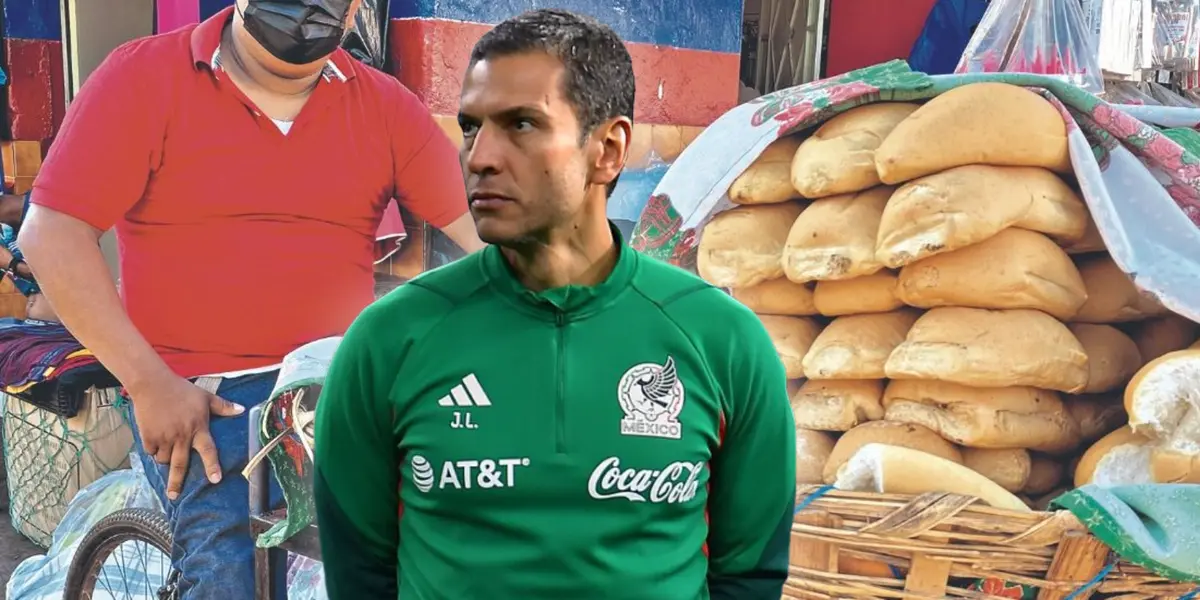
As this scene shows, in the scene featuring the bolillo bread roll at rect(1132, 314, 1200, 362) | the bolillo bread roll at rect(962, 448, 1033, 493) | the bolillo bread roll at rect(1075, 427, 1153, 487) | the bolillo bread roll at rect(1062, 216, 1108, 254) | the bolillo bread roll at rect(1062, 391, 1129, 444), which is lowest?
the bolillo bread roll at rect(962, 448, 1033, 493)

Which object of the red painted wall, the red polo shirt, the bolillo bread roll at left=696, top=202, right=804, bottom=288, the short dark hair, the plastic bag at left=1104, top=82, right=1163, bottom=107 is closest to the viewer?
the short dark hair

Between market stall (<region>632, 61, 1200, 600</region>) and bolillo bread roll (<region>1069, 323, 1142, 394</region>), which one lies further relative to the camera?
bolillo bread roll (<region>1069, 323, 1142, 394</region>)

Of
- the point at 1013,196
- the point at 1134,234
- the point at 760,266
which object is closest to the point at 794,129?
the point at 760,266

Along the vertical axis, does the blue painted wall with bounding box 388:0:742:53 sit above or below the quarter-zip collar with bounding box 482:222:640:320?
above

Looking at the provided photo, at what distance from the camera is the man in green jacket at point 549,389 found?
1.23 meters

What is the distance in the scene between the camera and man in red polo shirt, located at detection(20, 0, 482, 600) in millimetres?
2039

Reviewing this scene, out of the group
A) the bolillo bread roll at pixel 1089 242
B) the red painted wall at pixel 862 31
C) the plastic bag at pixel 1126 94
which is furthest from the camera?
the red painted wall at pixel 862 31

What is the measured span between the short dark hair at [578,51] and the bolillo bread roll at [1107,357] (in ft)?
4.50

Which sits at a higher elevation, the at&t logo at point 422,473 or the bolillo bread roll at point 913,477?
the at&t logo at point 422,473

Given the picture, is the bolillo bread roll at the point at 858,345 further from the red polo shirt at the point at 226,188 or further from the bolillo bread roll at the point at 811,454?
the red polo shirt at the point at 226,188

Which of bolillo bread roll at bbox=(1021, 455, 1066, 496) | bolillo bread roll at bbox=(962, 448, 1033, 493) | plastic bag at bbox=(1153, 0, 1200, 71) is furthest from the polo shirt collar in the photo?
plastic bag at bbox=(1153, 0, 1200, 71)

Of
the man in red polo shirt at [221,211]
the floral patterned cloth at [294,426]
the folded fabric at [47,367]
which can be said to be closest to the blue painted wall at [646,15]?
the man in red polo shirt at [221,211]

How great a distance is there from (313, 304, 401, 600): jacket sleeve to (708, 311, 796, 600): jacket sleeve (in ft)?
1.29

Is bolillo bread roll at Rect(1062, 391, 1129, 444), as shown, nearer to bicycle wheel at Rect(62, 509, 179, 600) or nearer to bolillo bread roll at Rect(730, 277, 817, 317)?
bolillo bread roll at Rect(730, 277, 817, 317)
